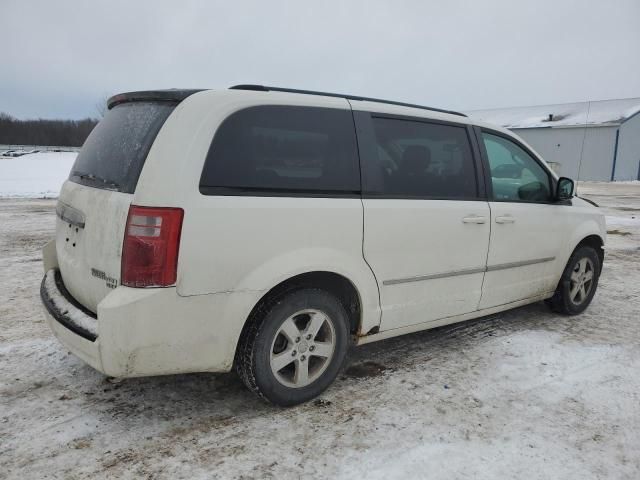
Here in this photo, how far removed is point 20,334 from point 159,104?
2408 millimetres

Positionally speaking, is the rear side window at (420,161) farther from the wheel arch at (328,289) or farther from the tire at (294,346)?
the tire at (294,346)

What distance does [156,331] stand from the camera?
2.43 meters

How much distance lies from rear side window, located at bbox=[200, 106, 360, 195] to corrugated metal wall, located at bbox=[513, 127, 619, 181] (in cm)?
3286

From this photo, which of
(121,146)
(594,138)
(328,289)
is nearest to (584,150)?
(594,138)

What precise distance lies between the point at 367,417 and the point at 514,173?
7.83 ft

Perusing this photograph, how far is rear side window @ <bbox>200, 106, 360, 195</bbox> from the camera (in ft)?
8.47

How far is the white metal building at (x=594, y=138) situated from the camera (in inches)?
1300

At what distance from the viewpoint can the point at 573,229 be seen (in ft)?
14.9

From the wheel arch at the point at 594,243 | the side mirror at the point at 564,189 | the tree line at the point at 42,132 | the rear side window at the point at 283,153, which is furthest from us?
the tree line at the point at 42,132

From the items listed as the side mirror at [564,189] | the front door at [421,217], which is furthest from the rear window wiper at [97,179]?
the side mirror at [564,189]

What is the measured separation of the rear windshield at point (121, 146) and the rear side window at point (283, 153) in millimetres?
359

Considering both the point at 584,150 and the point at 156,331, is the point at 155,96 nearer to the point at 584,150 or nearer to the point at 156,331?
the point at 156,331

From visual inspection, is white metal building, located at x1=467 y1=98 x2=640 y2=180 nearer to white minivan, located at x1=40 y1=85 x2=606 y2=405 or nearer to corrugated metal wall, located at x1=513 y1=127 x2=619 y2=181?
corrugated metal wall, located at x1=513 y1=127 x2=619 y2=181

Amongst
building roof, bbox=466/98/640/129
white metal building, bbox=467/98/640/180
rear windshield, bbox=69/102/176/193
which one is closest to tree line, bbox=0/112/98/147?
building roof, bbox=466/98/640/129
